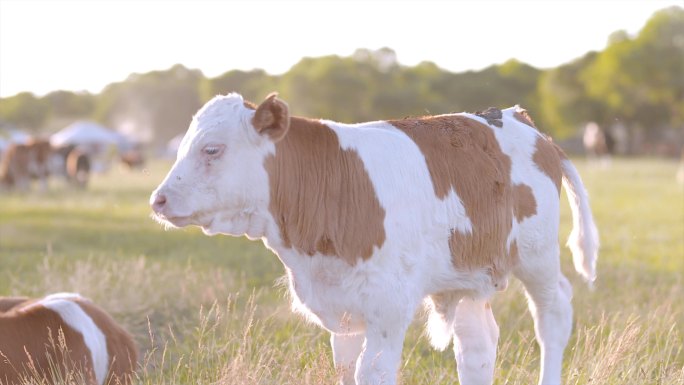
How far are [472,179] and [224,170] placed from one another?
4.57 ft

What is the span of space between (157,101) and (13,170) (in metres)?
105

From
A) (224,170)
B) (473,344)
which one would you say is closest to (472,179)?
(473,344)

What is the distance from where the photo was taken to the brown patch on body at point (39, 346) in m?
5.58

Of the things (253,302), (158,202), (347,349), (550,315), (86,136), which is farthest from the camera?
(86,136)

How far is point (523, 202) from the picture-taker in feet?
16.9

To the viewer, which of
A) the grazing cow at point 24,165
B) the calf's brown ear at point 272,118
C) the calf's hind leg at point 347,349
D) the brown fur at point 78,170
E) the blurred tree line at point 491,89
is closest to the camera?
the calf's brown ear at point 272,118

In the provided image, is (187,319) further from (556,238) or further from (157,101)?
(157,101)

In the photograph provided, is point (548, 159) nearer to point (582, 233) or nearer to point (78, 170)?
point (582, 233)

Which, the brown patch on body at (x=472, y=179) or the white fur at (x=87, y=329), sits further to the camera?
the white fur at (x=87, y=329)

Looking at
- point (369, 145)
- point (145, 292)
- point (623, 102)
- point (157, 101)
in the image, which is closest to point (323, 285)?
point (369, 145)

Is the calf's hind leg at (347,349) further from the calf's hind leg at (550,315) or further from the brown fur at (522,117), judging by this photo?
the brown fur at (522,117)

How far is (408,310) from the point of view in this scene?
439 cm

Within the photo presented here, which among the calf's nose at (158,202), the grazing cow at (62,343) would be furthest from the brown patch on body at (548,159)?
the grazing cow at (62,343)

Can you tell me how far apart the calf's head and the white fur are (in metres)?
2.03
